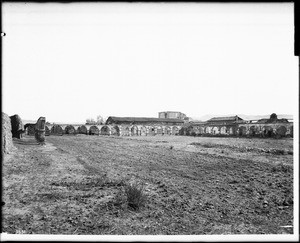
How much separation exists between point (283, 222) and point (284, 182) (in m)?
2.52

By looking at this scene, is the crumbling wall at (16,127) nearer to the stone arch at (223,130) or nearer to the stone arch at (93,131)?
the stone arch at (93,131)

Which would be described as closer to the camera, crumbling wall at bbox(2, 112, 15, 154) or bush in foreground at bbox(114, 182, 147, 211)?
bush in foreground at bbox(114, 182, 147, 211)

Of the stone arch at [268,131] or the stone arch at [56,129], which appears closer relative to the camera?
the stone arch at [56,129]

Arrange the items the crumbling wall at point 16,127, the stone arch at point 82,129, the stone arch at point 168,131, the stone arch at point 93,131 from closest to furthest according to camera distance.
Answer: the crumbling wall at point 16,127, the stone arch at point 82,129, the stone arch at point 93,131, the stone arch at point 168,131

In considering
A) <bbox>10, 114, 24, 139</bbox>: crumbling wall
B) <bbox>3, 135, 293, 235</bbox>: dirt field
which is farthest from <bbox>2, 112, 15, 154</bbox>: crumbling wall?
<bbox>10, 114, 24, 139</bbox>: crumbling wall

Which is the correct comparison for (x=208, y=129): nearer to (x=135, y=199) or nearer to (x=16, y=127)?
(x=16, y=127)

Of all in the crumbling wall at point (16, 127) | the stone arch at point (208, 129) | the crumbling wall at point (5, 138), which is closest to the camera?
the crumbling wall at point (5, 138)

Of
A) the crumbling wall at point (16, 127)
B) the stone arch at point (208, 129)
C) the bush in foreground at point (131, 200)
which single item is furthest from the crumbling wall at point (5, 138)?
the stone arch at point (208, 129)

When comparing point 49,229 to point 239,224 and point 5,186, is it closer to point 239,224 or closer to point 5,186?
point 5,186

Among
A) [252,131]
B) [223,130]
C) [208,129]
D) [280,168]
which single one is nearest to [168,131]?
[223,130]

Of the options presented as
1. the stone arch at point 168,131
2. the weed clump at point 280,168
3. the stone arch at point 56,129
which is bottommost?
the weed clump at point 280,168

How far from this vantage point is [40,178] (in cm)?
635

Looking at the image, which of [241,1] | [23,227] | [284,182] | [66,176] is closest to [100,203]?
[23,227]

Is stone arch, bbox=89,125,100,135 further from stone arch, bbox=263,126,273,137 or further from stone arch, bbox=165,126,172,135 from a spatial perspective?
stone arch, bbox=263,126,273,137
